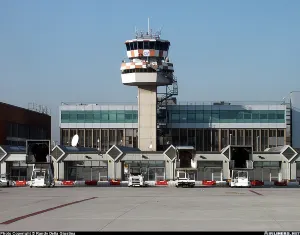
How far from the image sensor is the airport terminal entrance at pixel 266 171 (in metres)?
100

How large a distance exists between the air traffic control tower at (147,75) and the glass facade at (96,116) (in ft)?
41.7

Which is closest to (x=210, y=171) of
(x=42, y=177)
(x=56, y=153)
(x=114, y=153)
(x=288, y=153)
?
(x=288, y=153)

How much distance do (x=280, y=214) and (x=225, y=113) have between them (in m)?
100.0

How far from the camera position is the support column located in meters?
121

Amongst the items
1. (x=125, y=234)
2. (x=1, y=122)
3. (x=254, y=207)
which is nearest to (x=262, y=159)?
(x=1, y=122)

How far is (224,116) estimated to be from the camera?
13475 cm

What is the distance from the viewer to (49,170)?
8138 centimetres

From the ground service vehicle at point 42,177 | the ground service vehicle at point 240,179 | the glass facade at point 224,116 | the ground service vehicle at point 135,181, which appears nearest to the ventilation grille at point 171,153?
the ground service vehicle at point 135,181

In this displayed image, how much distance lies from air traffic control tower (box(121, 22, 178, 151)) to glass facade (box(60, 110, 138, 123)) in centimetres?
1271

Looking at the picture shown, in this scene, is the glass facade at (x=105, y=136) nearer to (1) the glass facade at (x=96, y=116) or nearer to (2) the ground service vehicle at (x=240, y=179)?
(1) the glass facade at (x=96, y=116)

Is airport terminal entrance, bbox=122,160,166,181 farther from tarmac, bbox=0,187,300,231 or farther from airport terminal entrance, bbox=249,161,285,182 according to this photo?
tarmac, bbox=0,187,300,231

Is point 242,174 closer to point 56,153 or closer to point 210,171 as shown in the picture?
point 210,171

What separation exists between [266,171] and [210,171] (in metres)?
9.20

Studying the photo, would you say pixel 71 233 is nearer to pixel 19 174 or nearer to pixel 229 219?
pixel 229 219
